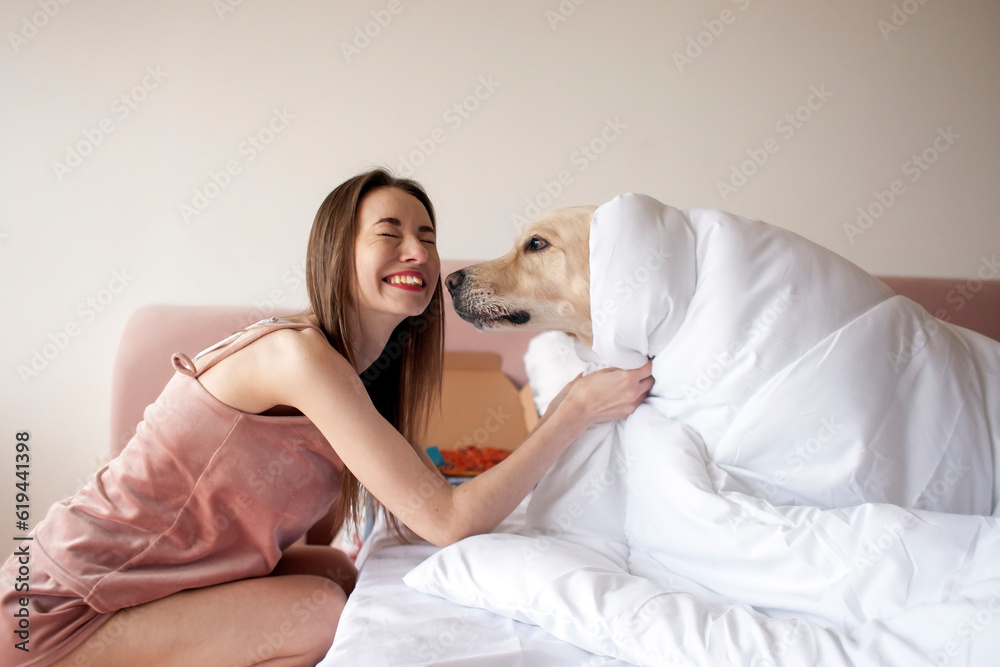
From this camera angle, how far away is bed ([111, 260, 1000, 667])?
33.7 inches

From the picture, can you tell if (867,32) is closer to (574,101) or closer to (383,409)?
(574,101)

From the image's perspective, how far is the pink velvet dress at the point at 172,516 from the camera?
104 centimetres

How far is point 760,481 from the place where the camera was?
1035mm

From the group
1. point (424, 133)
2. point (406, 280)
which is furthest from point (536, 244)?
point (424, 133)

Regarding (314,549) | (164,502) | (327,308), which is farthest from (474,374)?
(164,502)

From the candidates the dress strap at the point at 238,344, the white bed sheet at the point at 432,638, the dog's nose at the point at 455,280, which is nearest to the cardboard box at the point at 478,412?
the dog's nose at the point at 455,280

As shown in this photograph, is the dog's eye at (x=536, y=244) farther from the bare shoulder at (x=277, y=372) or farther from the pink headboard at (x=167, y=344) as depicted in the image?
the pink headboard at (x=167, y=344)

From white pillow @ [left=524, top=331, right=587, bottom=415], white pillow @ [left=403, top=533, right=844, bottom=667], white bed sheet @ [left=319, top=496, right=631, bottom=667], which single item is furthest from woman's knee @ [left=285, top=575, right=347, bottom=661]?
white pillow @ [left=524, top=331, right=587, bottom=415]

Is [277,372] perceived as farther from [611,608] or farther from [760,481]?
[760,481]

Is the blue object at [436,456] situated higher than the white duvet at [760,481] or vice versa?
the white duvet at [760,481]

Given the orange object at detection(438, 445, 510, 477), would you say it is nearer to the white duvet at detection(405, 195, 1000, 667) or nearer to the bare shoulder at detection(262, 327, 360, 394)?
the white duvet at detection(405, 195, 1000, 667)

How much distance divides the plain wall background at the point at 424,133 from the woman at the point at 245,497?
48.9 inches

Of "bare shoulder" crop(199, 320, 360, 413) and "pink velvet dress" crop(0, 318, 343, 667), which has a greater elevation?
"bare shoulder" crop(199, 320, 360, 413)

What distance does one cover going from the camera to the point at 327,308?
4.21ft
